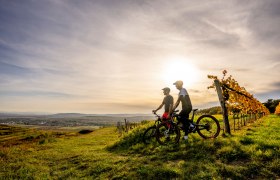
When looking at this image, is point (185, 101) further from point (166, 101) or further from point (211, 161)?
point (211, 161)

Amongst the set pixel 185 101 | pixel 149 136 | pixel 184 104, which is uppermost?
pixel 185 101

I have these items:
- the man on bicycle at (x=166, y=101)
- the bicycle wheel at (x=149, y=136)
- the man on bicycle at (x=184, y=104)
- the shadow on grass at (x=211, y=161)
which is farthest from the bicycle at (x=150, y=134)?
the shadow on grass at (x=211, y=161)

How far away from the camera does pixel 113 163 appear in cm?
1098

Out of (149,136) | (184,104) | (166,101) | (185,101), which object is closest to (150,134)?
(149,136)

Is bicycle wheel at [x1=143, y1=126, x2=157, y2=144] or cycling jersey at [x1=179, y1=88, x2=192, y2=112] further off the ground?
cycling jersey at [x1=179, y1=88, x2=192, y2=112]

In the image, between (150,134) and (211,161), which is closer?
(211,161)

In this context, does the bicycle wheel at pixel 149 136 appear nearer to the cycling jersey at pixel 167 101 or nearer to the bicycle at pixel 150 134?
the bicycle at pixel 150 134

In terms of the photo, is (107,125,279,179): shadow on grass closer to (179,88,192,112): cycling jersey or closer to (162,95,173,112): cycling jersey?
(179,88,192,112): cycling jersey

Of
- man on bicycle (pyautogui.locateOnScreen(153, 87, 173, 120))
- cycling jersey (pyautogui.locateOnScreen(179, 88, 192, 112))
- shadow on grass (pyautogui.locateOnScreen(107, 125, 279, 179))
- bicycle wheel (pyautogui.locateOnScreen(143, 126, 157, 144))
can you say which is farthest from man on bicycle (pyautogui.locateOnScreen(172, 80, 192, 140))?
bicycle wheel (pyautogui.locateOnScreen(143, 126, 157, 144))

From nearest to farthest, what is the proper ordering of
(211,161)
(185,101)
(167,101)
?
(211,161)
(185,101)
(167,101)

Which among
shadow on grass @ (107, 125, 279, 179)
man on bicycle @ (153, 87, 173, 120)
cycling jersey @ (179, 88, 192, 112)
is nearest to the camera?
shadow on grass @ (107, 125, 279, 179)

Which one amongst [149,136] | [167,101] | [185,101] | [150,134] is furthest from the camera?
[150,134]

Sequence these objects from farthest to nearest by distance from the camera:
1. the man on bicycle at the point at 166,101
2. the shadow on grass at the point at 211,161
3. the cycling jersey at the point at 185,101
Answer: the man on bicycle at the point at 166,101, the cycling jersey at the point at 185,101, the shadow on grass at the point at 211,161

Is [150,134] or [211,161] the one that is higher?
[150,134]
